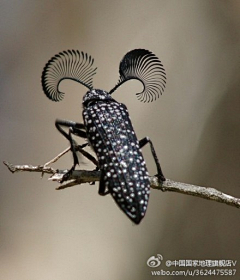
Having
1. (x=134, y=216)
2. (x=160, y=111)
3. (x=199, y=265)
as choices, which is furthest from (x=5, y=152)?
(x=134, y=216)

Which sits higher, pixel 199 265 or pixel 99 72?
pixel 99 72

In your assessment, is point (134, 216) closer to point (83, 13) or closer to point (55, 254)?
point (55, 254)

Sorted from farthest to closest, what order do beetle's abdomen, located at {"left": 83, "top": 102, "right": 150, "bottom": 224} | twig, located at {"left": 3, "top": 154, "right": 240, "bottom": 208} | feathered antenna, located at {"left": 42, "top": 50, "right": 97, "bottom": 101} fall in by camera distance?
feathered antenna, located at {"left": 42, "top": 50, "right": 97, "bottom": 101} < twig, located at {"left": 3, "top": 154, "right": 240, "bottom": 208} < beetle's abdomen, located at {"left": 83, "top": 102, "right": 150, "bottom": 224}

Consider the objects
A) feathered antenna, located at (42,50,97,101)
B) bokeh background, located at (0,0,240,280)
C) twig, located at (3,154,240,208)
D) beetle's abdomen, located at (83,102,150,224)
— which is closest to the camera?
beetle's abdomen, located at (83,102,150,224)

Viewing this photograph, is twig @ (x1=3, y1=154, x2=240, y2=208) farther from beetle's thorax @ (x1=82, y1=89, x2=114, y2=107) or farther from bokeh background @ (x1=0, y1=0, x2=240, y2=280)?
bokeh background @ (x1=0, y1=0, x2=240, y2=280)

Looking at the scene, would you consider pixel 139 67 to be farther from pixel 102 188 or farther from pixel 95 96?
pixel 102 188

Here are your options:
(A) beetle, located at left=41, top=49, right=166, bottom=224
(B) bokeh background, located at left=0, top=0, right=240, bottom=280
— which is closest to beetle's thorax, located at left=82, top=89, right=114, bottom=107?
(A) beetle, located at left=41, top=49, right=166, bottom=224
